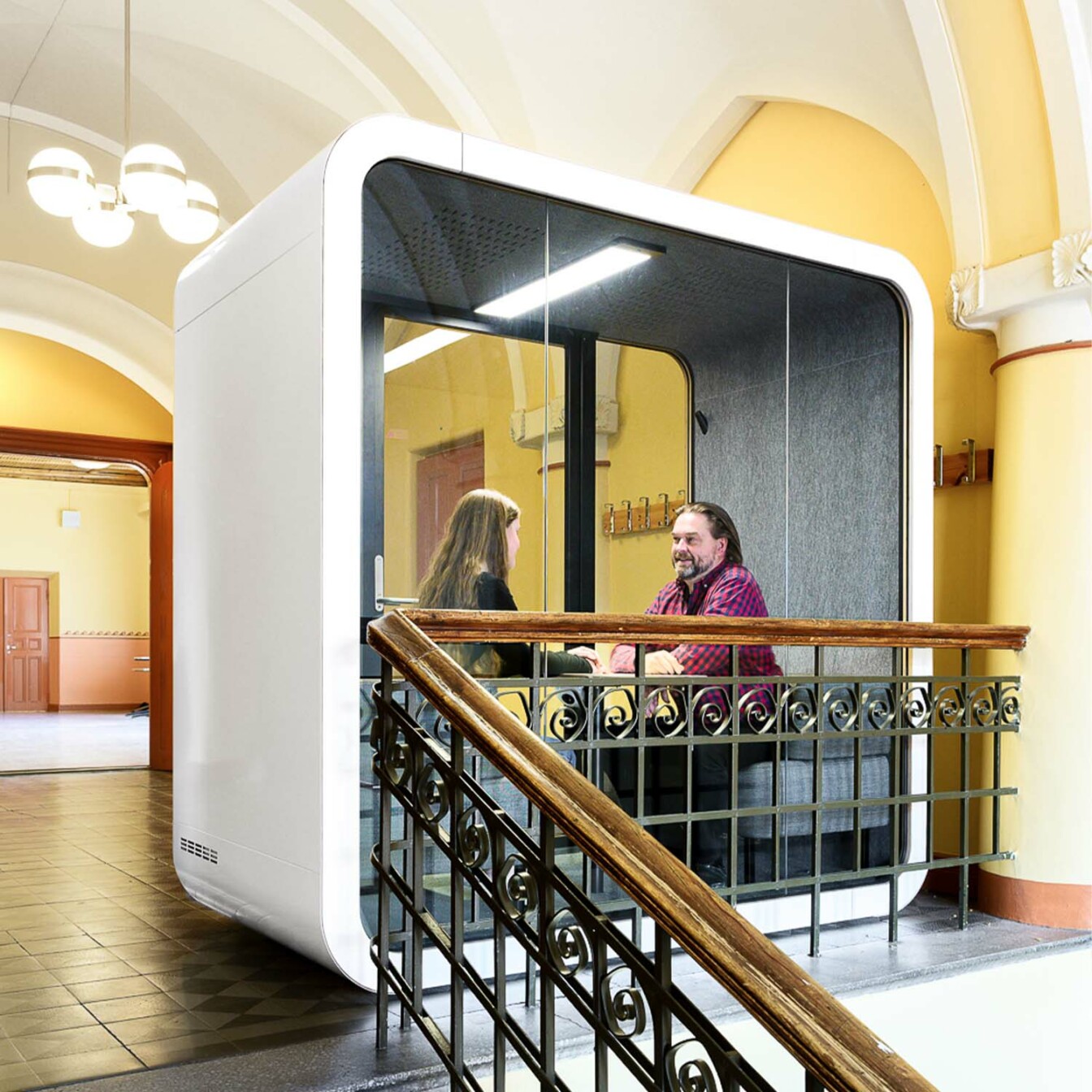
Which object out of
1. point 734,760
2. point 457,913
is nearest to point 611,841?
point 457,913

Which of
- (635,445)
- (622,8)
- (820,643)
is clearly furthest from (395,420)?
(622,8)

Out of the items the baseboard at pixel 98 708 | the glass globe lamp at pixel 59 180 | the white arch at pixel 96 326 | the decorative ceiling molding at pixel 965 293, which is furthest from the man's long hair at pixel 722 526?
the baseboard at pixel 98 708

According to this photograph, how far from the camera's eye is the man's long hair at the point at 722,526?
12.8 feet

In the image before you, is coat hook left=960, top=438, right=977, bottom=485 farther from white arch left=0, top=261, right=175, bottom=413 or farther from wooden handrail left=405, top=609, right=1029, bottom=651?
white arch left=0, top=261, right=175, bottom=413

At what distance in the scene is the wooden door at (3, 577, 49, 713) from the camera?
61.0ft

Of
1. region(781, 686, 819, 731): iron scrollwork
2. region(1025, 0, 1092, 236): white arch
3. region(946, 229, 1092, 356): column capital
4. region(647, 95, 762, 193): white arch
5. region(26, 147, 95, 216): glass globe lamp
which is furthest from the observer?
region(647, 95, 762, 193): white arch

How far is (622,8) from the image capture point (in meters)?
5.88

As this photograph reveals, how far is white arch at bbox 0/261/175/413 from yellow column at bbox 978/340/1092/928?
6562mm

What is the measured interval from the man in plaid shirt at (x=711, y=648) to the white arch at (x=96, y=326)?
20.4ft

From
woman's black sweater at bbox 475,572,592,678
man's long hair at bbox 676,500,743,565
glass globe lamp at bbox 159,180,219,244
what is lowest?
woman's black sweater at bbox 475,572,592,678

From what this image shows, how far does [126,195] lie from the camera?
5.36 meters

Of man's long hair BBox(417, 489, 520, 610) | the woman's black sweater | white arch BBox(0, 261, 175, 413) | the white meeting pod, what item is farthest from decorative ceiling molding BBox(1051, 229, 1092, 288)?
white arch BBox(0, 261, 175, 413)

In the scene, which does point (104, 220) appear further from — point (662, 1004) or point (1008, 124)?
point (662, 1004)

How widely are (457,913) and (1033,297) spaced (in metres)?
3.25
